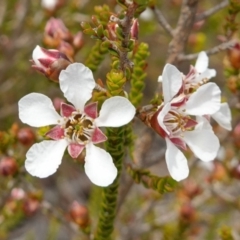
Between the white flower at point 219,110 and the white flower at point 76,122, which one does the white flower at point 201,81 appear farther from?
the white flower at point 76,122

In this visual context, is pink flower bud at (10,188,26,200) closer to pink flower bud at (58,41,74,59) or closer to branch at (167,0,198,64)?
pink flower bud at (58,41,74,59)

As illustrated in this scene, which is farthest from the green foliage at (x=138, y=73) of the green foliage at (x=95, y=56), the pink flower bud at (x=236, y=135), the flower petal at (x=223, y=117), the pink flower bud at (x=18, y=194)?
the pink flower bud at (x=18, y=194)

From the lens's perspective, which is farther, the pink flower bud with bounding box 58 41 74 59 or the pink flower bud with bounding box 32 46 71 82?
the pink flower bud with bounding box 58 41 74 59

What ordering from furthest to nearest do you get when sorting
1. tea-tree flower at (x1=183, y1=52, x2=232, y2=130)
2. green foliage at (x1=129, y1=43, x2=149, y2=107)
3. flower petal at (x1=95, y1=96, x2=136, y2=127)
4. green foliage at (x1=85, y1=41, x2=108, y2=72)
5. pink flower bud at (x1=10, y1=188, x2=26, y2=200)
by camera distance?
pink flower bud at (x1=10, y1=188, x2=26, y2=200)
green foliage at (x1=85, y1=41, x2=108, y2=72)
green foliage at (x1=129, y1=43, x2=149, y2=107)
tea-tree flower at (x1=183, y1=52, x2=232, y2=130)
flower petal at (x1=95, y1=96, x2=136, y2=127)

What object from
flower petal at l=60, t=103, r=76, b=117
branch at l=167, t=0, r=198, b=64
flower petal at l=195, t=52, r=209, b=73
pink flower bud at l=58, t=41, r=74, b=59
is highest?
flower petal at l=60, t=103, r=76, b=117

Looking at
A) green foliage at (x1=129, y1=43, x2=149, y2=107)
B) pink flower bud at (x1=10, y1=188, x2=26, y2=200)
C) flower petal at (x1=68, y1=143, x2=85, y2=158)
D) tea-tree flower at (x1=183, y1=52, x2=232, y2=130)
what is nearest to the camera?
flower petal at (x1=68, y1=143, x2=85, y2=158)

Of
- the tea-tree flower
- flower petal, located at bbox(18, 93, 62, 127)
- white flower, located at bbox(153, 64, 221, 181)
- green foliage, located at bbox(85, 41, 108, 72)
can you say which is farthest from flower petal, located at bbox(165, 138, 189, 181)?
green foliage, located at bbox(85, 41, 108, 72)

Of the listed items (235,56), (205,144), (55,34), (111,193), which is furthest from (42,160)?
(235,56)
